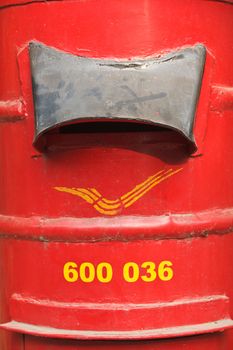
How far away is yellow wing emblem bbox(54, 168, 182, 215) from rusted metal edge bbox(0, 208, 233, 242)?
0.04m

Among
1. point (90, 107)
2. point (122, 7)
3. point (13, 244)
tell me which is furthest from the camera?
point (13, 244)

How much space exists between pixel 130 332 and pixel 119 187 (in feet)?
1.93

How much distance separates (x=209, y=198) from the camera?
2.88m

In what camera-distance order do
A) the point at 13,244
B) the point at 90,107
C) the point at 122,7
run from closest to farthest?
the point at 90,107 → the point at 122,7 → the point at 13,244

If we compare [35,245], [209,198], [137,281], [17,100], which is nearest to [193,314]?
[137,281]

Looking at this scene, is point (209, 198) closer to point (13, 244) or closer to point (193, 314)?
point (193, 314)

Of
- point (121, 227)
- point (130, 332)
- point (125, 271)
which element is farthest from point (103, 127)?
point (130, 332)

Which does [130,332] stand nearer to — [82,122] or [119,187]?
[119,187]

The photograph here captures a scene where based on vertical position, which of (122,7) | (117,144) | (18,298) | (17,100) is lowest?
(18,298)

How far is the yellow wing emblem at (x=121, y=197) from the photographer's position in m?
2.78

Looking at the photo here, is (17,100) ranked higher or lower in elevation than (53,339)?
higher

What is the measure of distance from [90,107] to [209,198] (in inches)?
26.9

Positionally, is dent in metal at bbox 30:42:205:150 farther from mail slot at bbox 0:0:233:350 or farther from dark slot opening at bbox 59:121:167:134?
dark slot opening at bbox 59:121:167:134

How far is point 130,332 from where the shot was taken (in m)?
2.76
